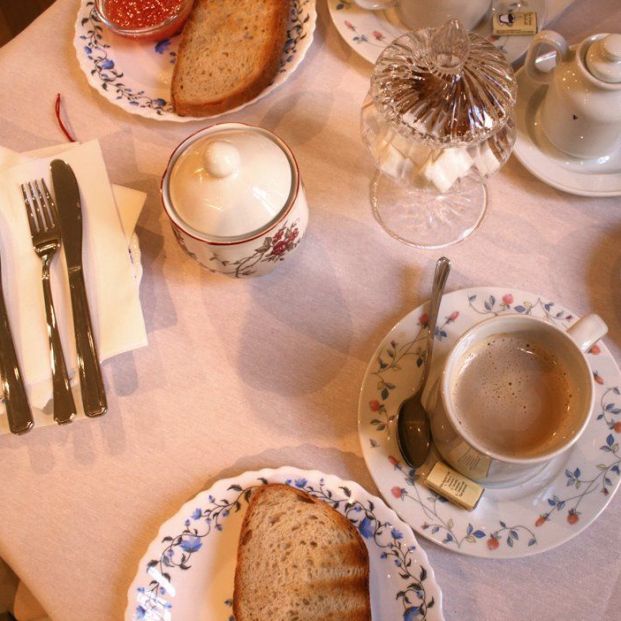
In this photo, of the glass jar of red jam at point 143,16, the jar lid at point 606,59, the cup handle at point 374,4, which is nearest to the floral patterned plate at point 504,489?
the jar lid at point 606,59

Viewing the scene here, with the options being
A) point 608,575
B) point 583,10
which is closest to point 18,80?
point 583,10

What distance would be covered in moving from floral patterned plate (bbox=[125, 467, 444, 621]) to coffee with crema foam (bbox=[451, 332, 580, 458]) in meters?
0.15

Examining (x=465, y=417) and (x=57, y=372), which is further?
(x=57, y=372)

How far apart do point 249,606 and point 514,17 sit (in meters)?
0.87

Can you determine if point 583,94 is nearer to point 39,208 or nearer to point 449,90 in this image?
point 449,90

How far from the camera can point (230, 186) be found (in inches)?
29.2

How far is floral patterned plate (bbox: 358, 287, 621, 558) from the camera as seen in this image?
76 centimetres

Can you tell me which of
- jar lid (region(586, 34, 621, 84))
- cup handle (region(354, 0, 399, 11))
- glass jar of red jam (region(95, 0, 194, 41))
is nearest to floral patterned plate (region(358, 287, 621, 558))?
jar lid (region(586, 34, 621, 84))

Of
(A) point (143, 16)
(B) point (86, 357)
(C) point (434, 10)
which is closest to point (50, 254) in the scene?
(B) point (86, 357)

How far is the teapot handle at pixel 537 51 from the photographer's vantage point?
830 mm

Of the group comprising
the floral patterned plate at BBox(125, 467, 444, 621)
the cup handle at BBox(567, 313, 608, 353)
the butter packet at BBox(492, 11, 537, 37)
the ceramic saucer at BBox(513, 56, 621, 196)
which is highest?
the butter packet at BBox(492, 11, 537, 37)

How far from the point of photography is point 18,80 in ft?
3.46

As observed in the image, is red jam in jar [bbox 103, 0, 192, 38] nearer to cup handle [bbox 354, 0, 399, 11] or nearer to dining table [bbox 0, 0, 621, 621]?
dining table [bbox 0, 0, 621, 621]

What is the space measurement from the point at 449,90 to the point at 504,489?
480 mm
